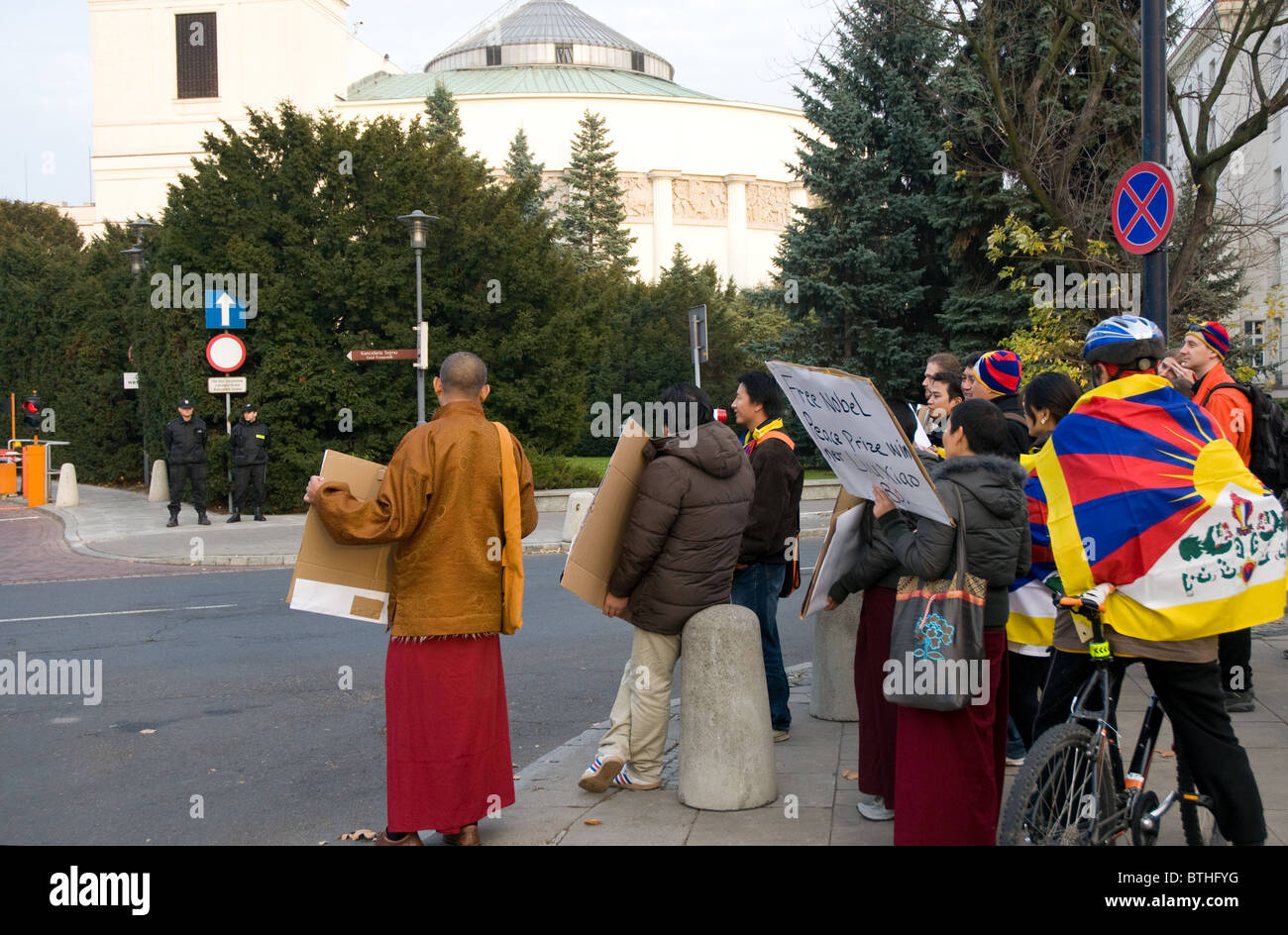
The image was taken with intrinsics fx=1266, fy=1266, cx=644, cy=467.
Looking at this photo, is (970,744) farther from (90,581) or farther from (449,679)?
(90,581)

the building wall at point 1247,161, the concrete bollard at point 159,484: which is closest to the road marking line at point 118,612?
the building wall at point 1247,161

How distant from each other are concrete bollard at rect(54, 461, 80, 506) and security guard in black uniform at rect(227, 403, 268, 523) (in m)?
5.82

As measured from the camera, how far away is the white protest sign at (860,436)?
13.6 ft

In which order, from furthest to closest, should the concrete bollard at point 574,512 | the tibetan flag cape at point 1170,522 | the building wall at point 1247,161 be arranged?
the concrete bollard at point 574,512 < the building wall at point 1247,161 < the tibetan flag cape at point 1170,522

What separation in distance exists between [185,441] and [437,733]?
646 inches

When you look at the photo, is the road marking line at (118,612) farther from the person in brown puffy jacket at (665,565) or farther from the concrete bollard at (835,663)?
the person in brown puffy jacket at (665,565)

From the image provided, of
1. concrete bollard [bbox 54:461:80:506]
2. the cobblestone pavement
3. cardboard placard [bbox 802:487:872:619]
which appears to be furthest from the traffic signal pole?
concrete bollard [bbox 54:461:80:506]

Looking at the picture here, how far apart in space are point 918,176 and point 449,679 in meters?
23.1

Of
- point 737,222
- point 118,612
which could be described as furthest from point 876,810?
point 737,222

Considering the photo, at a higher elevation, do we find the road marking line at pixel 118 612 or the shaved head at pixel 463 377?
the shaved head at pixel 463 377

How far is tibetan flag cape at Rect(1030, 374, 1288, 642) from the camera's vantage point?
4.02 m

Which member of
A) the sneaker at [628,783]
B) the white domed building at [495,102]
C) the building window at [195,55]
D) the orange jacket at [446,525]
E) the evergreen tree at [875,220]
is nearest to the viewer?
the orange jacket at [446,525]

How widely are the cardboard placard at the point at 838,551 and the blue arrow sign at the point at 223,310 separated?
57.2ft

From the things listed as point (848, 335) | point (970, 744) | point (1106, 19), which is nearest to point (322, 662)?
point (970, 744)
